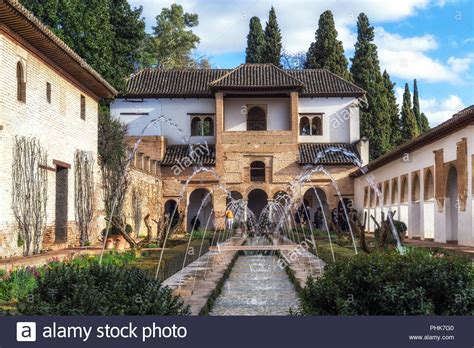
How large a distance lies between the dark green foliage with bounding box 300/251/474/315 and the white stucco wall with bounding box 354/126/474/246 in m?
12.3

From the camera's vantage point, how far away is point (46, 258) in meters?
12.5

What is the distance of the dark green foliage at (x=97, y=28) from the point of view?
23547mm

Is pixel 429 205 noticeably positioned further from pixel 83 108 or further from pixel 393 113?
pixel 393 113

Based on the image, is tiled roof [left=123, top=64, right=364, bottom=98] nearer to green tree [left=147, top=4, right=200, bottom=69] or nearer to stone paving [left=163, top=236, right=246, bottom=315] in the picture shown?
green tree [left=147, top=4, right=200, bottom=69]

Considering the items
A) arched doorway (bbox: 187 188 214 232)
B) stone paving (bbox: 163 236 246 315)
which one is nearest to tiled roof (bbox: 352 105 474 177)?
stone paving (bbox: 163 236 246 315)

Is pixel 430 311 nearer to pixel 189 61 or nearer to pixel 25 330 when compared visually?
pixel 25 330

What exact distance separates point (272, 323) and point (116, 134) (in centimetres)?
2075

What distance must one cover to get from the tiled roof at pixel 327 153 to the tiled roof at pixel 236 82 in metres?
2.71

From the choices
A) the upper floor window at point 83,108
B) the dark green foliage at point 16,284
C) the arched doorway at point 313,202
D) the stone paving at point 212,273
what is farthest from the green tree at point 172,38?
the dark green foliage at point 16,284

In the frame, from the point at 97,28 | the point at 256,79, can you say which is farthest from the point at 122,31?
the point at 256,79

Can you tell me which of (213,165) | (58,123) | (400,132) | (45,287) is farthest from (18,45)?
(400,132)

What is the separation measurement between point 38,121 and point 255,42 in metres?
28.5

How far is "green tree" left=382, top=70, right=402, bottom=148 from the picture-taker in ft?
138

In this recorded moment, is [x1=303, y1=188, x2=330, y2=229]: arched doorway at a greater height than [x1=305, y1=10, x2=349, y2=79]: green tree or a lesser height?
lesser
